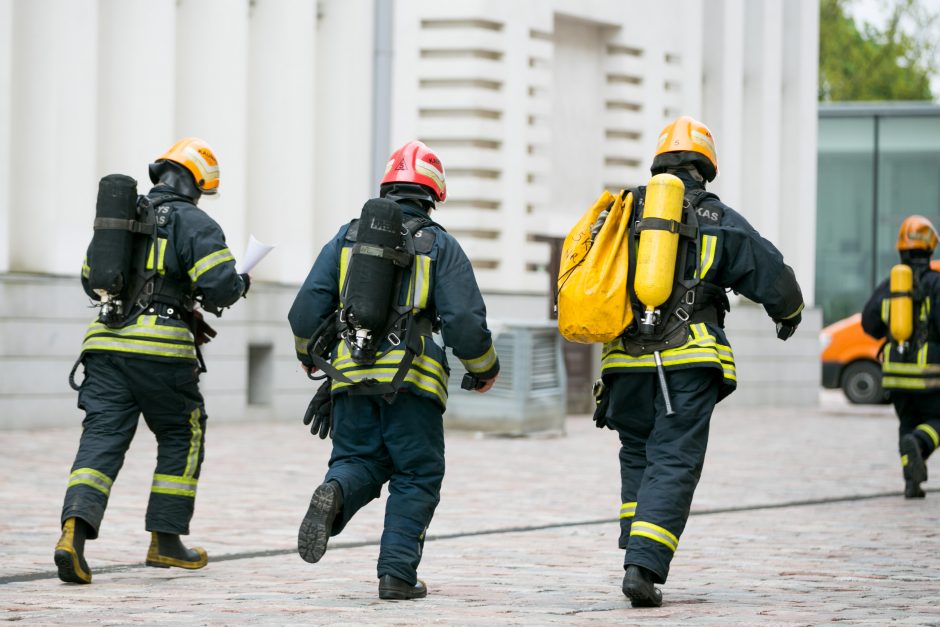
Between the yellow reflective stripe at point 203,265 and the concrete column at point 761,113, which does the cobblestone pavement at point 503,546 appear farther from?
the concrete column at point 761,113

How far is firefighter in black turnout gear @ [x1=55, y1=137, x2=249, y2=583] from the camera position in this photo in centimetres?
766

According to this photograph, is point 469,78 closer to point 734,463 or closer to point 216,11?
point 216,11

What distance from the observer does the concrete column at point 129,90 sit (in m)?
17.3

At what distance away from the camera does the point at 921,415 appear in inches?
483

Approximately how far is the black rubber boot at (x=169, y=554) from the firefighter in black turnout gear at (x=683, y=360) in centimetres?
199

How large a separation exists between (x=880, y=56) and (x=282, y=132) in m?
33.2

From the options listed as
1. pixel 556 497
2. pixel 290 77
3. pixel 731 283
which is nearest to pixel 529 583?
pixel 731 283

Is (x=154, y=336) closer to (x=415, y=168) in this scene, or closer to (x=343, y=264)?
(x=343, y=264)

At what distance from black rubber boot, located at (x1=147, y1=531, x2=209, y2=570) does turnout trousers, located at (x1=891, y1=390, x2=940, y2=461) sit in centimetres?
573

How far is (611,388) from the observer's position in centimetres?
723

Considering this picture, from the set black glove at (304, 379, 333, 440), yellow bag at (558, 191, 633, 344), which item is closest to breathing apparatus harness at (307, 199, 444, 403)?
black glove at (304, 379, 333, 440)

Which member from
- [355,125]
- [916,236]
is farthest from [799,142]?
[916,236]

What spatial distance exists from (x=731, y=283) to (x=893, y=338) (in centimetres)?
547

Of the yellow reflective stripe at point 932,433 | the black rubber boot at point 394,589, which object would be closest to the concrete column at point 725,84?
the yellow reflective stripe at point 932,433
